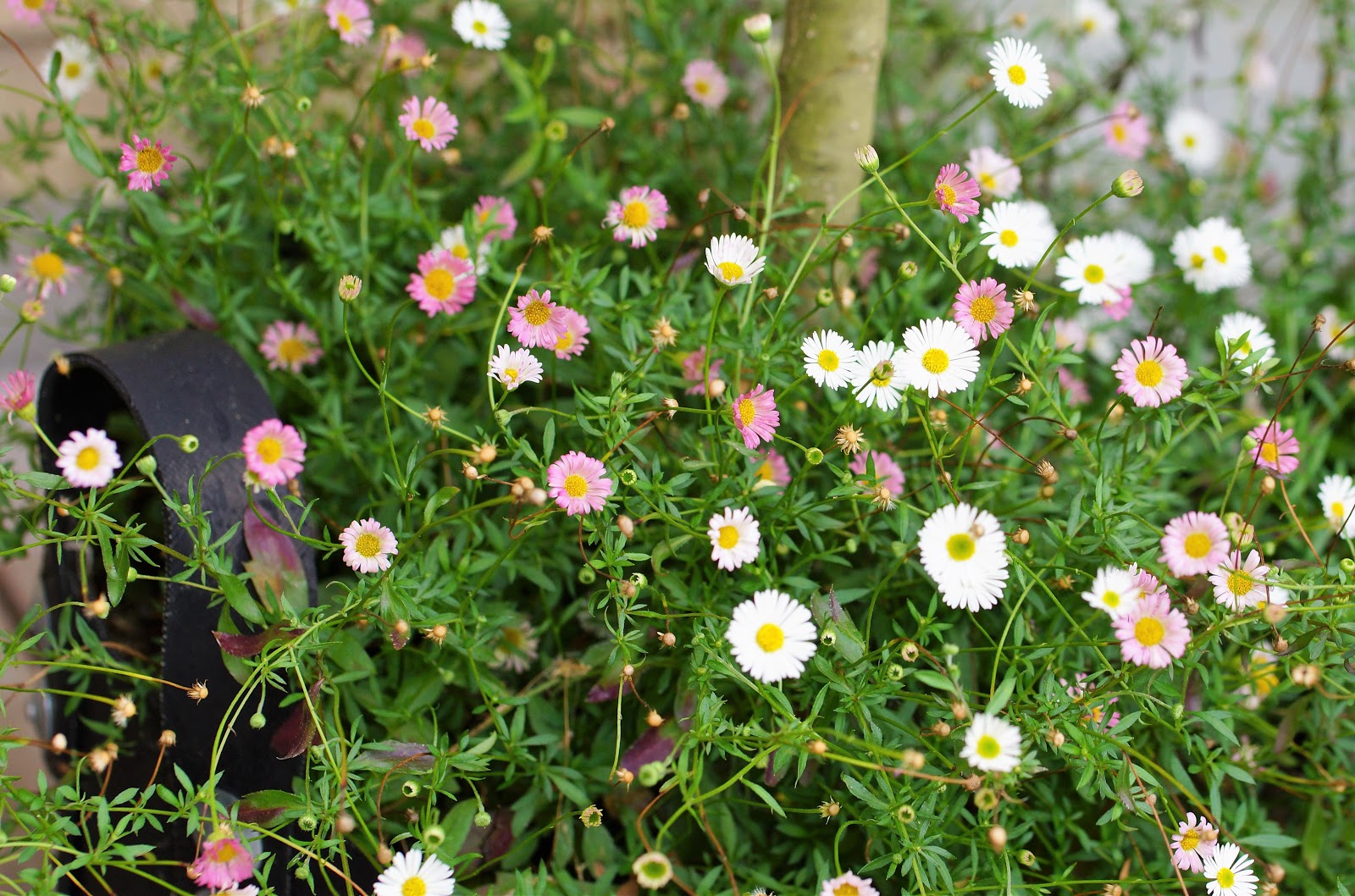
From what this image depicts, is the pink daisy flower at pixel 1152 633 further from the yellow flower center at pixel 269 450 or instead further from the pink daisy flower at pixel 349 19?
the pink daisy flower at pixel 349 19

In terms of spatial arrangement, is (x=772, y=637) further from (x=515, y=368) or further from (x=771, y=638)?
(x=515, y=368)

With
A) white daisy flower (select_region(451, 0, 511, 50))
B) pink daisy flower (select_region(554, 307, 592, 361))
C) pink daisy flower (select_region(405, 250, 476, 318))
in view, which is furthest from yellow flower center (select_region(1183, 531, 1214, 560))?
white daisy flower (select_region(451, 0, 511, 50))

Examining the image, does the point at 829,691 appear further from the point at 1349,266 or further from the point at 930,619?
the point at 1349,266

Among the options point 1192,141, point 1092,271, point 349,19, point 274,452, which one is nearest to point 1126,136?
point 1192,141

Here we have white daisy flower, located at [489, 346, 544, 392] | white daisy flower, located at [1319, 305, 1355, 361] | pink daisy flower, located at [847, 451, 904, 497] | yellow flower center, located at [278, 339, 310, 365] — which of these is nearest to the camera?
Answer: white daisy flower, located at [489, 346, 544, 392]

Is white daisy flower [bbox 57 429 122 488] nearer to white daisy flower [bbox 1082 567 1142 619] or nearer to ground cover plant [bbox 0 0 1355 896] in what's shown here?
ground cover plant [bbox 0 0 1355 896]

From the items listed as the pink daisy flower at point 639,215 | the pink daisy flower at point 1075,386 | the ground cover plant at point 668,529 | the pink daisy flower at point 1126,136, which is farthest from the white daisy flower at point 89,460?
the pink daisy flower at point 1126,136
